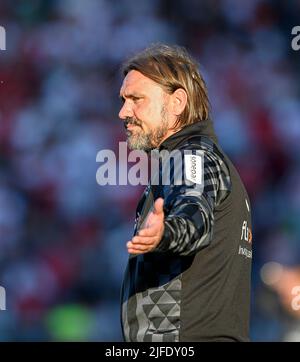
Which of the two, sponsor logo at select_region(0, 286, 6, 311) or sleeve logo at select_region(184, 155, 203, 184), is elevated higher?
sleeve logo at select_region(184, 155, 203, 184)

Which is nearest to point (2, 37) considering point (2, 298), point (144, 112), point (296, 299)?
point (2, 298)

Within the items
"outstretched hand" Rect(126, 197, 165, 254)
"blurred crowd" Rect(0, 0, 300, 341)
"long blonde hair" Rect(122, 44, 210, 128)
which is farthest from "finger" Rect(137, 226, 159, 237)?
"blurred crowd" Rect(0, 0, 300, 341)

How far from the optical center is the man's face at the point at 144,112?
6.52 ft

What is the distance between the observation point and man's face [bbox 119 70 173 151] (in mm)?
1986

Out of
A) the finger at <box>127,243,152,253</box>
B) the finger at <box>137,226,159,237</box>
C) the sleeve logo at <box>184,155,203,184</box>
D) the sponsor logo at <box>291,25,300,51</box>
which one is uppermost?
the sponsor logo at <box>291,25,300,51</box>

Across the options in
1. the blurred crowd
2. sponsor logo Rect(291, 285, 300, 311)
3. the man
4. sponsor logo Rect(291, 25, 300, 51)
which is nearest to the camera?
the man

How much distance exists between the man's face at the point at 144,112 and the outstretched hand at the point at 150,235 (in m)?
0.58

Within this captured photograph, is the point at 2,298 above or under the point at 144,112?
under

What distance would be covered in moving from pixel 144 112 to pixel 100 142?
257 centimetres

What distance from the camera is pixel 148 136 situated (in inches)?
79.1

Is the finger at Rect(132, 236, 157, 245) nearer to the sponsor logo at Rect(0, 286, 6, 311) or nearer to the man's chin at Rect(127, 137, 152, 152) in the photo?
the man's chin at Rect(127, 137, 152, 152)

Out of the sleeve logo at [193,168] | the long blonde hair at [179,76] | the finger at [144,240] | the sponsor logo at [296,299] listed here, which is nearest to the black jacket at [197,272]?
the sleeve logo at [193,168]

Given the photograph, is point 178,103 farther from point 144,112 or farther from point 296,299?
point 296,299
